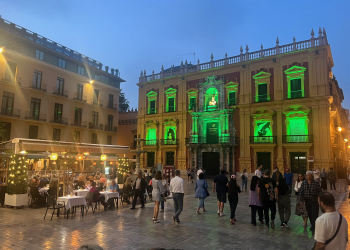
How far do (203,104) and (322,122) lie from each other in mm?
12083

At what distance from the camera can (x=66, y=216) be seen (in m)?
8.88

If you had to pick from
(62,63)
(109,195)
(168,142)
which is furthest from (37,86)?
(109,195)

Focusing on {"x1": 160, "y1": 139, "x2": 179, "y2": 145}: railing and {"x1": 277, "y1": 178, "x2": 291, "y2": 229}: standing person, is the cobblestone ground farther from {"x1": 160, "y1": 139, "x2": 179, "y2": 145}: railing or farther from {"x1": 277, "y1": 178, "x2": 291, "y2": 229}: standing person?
{"x1": 160, "y1": 139, "x2": 179, "y2": 145}: railing

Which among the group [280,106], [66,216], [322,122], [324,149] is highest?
[280,106]

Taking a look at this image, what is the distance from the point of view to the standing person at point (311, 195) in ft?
21.5

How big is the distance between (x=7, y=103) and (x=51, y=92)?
4.52 metres

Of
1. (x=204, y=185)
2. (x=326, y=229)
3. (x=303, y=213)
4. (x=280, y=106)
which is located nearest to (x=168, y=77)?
(x=280, y=106)

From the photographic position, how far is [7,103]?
78.0 feet

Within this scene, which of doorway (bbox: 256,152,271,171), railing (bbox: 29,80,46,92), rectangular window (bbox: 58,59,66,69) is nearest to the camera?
doorway (bbox: 256,152,271,171)

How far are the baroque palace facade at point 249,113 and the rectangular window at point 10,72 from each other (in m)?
15.1

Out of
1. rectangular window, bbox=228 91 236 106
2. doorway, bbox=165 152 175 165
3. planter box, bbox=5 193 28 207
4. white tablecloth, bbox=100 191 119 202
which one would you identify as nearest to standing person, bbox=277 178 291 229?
white tablecloth, bbox=100 191 119 202

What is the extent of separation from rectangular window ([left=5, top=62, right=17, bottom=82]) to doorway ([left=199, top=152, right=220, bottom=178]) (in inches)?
814

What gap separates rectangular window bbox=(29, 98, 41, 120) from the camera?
84.1 ft

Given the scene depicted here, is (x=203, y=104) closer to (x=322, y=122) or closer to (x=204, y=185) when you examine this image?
(x=322, y=122)
